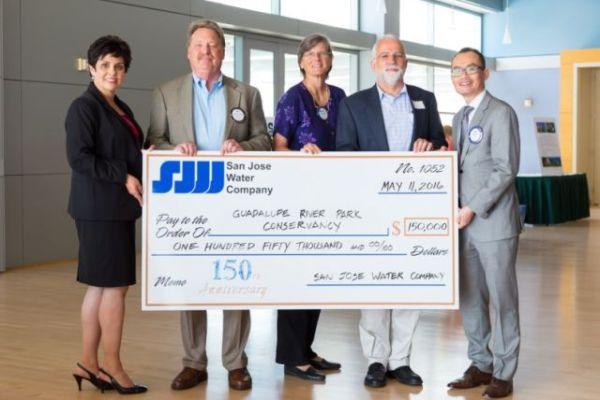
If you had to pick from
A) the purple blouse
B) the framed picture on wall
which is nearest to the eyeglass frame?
the purple blouse

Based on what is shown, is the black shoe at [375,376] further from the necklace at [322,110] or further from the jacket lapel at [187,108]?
the jacket lapel at [187,108]

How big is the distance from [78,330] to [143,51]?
534cm

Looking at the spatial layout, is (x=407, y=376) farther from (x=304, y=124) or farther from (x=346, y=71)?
(x=346, y=71)

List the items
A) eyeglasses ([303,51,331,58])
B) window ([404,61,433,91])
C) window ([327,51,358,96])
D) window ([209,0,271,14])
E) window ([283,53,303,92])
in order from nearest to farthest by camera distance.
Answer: eyeglasses ([303,51,331,58])
window ([209,0,271,14])
window ([283,53,303,92])
window ([327,51,358,96])
window ([404,61,433,91])

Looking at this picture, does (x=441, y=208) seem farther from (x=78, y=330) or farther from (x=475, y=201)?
(x=78, y=330)

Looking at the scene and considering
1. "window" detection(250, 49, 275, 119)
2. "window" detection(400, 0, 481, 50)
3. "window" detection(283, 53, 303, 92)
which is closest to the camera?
"window" detection(250, 49, 275, 119)

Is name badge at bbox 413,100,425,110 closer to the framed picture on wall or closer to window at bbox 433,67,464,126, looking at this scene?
the framed picture on wall

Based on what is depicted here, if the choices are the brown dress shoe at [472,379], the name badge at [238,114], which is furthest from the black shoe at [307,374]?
the name badge at [238,114]

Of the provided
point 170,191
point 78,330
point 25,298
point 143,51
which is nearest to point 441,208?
point 170,191

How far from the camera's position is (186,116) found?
14.1 feet

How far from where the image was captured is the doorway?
61.2 feet

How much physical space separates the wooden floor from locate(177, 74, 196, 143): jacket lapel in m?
1.25

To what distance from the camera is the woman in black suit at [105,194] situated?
13.5 feet

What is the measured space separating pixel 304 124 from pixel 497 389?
157 cm
